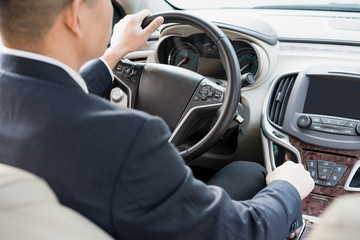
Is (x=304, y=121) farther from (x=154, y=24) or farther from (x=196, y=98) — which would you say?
(x=154, y=24)

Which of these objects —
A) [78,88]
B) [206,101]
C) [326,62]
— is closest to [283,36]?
[326,62]

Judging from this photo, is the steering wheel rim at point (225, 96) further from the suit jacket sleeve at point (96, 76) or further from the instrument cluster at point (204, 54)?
the instrument cluster at point (204, 54)

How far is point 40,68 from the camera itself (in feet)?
2.33

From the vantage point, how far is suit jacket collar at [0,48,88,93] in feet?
2.32

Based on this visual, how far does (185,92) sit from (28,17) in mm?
679

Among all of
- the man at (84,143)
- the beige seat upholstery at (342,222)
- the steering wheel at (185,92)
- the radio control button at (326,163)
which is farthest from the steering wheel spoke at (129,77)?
the beige seat upholstery at (342,222)

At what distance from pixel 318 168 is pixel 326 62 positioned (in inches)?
16.3

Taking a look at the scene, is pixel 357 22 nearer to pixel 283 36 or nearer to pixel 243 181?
pixel 283 36

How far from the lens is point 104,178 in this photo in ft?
2.14

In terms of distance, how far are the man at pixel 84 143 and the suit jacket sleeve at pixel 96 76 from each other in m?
0.35

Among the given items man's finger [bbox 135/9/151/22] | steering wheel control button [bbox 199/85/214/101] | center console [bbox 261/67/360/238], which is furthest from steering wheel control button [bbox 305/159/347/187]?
man's finger [bbox 135/9/151/22]

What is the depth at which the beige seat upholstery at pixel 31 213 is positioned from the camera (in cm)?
54

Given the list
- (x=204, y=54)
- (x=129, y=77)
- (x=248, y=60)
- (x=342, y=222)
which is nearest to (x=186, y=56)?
(x=204, y=54)

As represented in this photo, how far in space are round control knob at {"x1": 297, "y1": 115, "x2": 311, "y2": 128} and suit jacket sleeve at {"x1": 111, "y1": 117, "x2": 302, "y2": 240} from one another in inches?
31.7
